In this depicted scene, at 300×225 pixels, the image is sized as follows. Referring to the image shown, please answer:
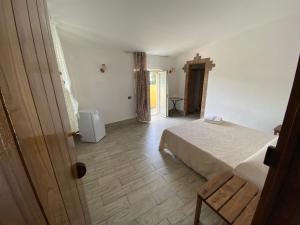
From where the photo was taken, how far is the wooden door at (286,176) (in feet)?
1.28

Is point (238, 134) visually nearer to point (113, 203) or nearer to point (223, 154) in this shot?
point (223, 154)

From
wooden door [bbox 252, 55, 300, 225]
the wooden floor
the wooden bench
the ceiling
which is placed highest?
the ceiling

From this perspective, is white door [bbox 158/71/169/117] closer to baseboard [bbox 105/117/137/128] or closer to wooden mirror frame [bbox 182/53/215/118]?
wooden mirror frame [bbox 182/53/215/118]

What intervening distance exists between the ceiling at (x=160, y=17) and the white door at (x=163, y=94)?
180 cm

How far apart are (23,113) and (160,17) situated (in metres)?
2.49

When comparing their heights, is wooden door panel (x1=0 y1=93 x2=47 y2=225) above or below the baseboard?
above

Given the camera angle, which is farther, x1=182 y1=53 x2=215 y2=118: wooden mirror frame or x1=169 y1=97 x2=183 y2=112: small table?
x1=169 y1=97 x2=183 y2=112: small table

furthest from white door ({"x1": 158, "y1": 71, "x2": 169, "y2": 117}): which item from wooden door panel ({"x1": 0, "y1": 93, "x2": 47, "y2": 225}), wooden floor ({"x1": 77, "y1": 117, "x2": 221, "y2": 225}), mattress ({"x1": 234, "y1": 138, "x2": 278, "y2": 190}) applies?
wooden door panel ({"x1": 0, "y1": 93, "x2": 47, "y2": 225})

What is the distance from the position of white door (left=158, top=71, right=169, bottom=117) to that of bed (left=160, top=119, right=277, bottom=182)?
87.6 inches

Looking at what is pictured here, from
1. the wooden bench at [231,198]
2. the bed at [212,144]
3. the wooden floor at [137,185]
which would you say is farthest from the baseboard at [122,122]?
the wooden bench at [231,198]

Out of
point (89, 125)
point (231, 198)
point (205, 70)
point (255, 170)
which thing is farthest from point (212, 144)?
point (205, 70)

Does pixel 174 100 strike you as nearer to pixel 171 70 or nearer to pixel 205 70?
pixel 171 70

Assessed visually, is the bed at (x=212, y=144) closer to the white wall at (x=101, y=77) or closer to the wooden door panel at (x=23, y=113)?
the wooden door panel at (x=23, y=113)

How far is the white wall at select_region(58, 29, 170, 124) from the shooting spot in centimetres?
320
